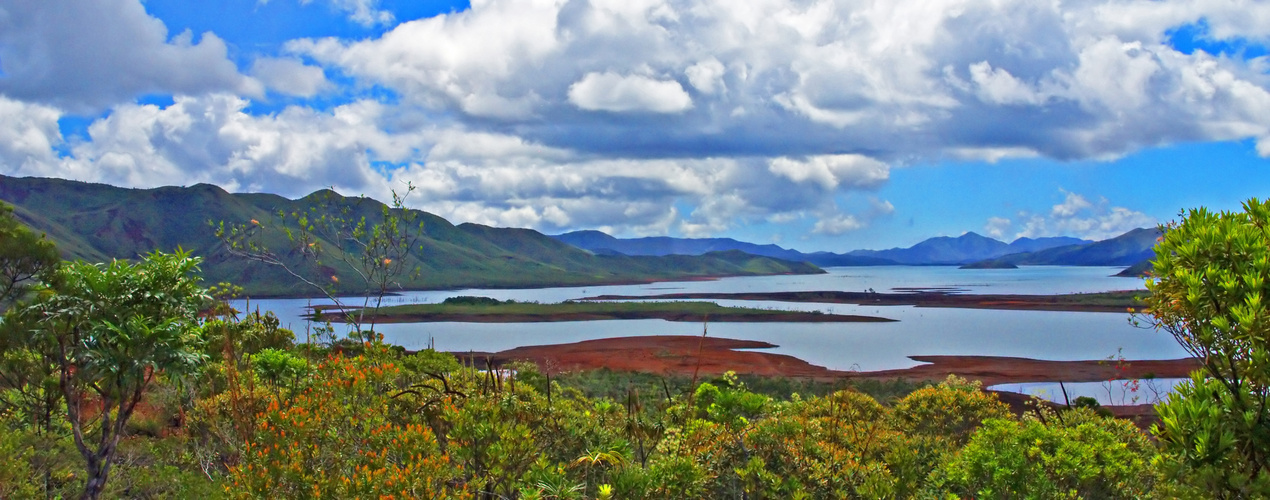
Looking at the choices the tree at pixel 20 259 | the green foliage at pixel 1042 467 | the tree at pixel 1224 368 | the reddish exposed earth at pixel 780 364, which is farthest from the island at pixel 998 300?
the tree at pixel 20 259

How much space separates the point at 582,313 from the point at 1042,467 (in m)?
81.2

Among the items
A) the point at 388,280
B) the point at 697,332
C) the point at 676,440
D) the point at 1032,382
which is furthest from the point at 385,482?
the point at 697,332

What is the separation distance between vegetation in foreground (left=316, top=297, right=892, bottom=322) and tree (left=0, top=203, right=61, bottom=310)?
6875 centimetres

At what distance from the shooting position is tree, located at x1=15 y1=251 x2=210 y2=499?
671cm

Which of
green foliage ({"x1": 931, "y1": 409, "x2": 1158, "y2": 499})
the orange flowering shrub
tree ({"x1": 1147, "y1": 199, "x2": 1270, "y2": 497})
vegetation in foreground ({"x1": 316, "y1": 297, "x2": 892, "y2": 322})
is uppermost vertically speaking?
tree ({"x1": 1147, "y1": 199, "x2": 1270, "y2": 497})

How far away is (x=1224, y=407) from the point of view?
3.93m

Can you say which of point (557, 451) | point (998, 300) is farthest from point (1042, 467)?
point (998, 300)

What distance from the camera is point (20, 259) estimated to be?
27.2 ft

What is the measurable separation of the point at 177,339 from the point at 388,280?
5.75 m

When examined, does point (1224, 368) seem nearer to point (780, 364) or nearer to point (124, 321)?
point (124, 321)

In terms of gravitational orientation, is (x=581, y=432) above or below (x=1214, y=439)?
below

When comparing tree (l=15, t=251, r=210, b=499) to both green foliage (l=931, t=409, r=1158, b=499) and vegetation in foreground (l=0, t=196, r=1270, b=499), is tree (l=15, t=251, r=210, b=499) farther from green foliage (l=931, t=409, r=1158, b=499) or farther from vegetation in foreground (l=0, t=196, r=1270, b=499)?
green foliage (l=931, t=409, r=1158, b=499)

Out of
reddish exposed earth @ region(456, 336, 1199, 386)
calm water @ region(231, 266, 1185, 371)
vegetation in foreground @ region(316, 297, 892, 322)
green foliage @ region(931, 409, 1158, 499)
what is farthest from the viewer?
vegetation in foreground @ region(316, 297, 892, 322)

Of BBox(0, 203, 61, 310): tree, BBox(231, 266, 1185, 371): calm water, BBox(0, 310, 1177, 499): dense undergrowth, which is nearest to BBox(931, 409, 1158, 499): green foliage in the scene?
BBox(0, 310, 1177, 499): dense undergrowth
